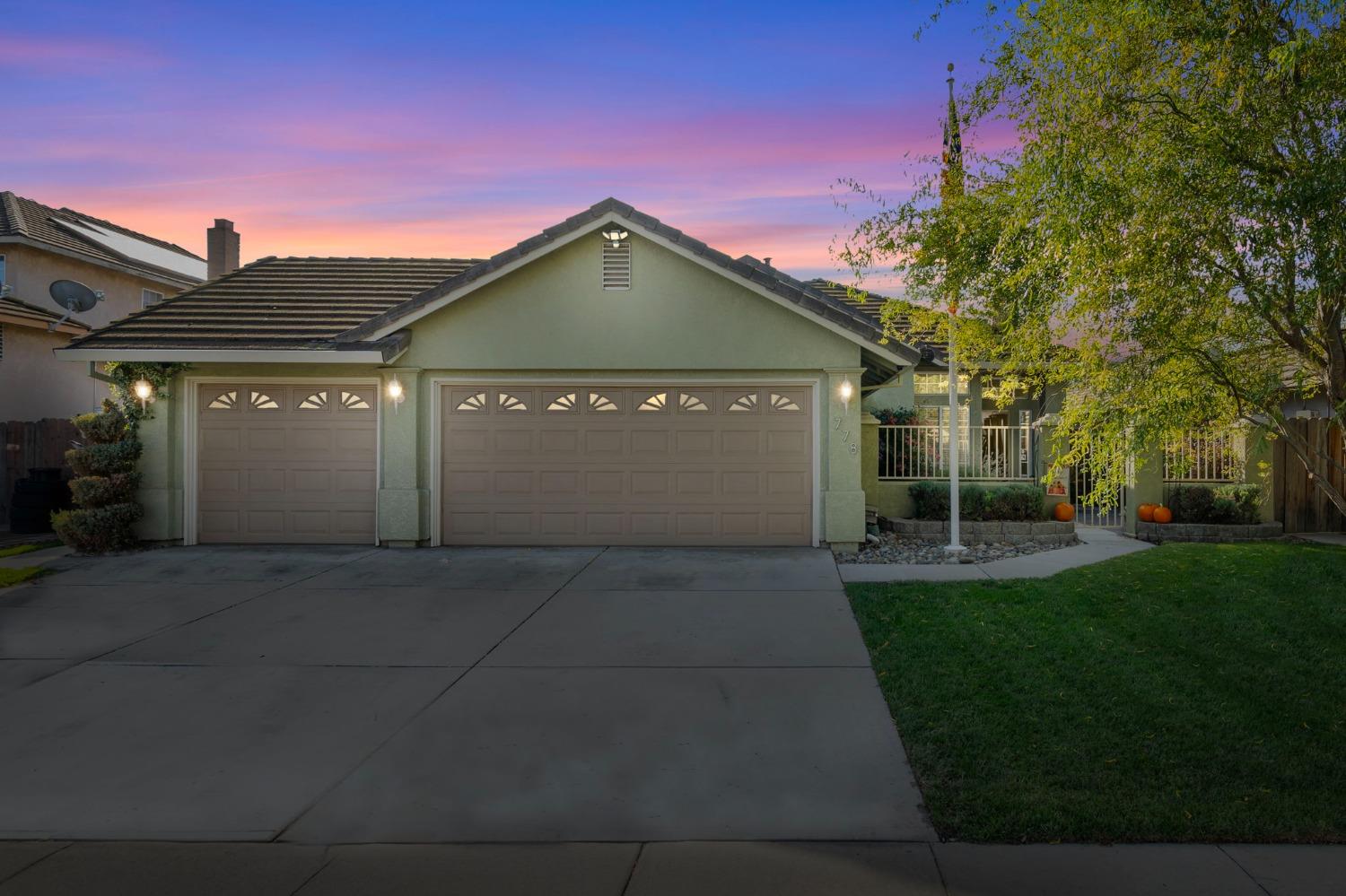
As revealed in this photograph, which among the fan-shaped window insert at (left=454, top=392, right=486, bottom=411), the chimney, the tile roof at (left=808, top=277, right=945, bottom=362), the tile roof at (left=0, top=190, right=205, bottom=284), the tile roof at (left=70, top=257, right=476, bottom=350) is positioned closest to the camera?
the tile roof at (left=70, top=257, right=476, bottom=350)

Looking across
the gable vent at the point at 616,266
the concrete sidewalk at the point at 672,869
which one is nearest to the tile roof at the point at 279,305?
the gable vent at the point at 616,266

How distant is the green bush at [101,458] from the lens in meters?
12.0

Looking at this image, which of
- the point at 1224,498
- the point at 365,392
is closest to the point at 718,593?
the point at 365,392

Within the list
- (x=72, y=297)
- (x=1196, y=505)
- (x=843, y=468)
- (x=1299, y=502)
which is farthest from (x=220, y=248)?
(x=1299, y=502)

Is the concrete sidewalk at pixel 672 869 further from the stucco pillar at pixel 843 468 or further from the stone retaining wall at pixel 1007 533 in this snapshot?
the stone retaining wall at pixel 1007 533

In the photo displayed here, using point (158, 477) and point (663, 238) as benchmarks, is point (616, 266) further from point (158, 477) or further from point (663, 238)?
point (158, 477)

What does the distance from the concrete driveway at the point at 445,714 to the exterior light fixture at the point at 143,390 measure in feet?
11.6

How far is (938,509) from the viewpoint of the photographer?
531 inches

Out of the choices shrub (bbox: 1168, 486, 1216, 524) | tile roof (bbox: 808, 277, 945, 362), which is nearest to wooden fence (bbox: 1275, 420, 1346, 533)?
shrub (bbox: 1168, 486, 1216, 524)

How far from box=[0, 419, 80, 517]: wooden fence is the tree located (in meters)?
17.4

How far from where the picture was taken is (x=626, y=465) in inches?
491

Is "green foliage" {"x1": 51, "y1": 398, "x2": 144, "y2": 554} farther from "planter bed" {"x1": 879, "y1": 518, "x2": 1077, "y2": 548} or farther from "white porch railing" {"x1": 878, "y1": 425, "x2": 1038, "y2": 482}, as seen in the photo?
"planter bed" {"x1": 879, "y1": 518, "x2": 1077, "y2": 548}

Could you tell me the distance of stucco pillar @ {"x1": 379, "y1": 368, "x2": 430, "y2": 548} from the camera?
12344mm

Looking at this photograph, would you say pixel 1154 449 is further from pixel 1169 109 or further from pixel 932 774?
pixel 932 774
